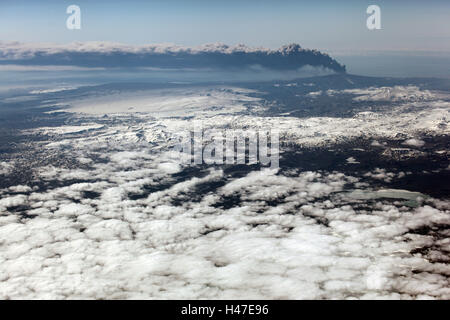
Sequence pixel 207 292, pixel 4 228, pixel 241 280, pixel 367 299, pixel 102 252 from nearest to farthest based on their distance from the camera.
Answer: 1. pixel 367 299
2. pixel 207 292
3. pixel 241 280
4. pixel 102 252
5. pixel 4 228

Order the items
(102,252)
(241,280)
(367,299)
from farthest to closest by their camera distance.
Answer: (102,252) < (241,280) < (367,299)

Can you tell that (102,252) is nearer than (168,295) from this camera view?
No

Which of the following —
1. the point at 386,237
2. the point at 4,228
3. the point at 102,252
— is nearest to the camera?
the point at 102,252

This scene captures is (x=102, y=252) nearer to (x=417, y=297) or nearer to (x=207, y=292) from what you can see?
(x=207, y=292)

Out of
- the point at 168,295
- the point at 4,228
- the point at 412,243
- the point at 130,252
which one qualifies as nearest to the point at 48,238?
the point at 4,228

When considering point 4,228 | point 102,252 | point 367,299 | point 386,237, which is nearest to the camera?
point 367,299

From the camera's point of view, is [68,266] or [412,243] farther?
[412,243]

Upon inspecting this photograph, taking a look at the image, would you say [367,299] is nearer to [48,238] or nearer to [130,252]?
[130,252]

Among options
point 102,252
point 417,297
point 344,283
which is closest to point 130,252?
point 102,252

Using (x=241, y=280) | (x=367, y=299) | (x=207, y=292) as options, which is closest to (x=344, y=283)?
(x=367, y=299)
